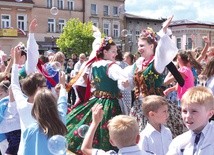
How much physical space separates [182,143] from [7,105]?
2.43 m

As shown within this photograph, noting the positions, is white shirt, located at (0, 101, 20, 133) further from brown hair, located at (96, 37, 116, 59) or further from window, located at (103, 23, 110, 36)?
window, located at (103, 23, 110, 36)

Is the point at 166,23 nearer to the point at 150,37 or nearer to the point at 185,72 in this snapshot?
the point at 150,37

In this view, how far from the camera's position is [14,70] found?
14.6ft

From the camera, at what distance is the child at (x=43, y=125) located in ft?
10.9

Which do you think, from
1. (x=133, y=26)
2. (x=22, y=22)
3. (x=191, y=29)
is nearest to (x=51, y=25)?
(x=22, y=22)

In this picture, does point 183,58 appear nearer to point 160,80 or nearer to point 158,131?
point 160,80

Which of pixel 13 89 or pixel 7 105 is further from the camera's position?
pixel 7 105

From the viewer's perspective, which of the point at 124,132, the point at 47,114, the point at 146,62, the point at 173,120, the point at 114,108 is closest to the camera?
the point at 124,132

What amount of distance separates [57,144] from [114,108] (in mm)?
1864

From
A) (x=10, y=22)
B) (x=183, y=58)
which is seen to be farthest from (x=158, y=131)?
(x=10, y=22)

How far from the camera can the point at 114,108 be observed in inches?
197

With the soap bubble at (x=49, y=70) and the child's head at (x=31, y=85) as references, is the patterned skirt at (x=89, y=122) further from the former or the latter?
the soap bubble at (x=49, y=70)

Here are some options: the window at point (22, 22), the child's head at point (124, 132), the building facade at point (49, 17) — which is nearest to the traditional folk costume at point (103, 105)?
the child's head at point (124, 132)

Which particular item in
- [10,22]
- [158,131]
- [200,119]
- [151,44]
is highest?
[10,22]
